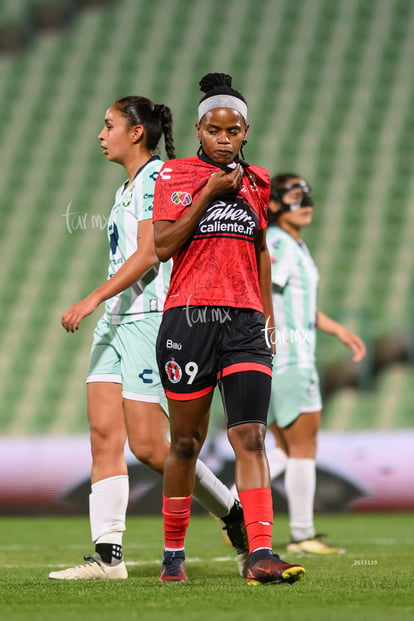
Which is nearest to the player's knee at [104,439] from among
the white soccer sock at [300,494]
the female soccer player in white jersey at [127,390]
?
the female soccer player in white jersey at [127,390]

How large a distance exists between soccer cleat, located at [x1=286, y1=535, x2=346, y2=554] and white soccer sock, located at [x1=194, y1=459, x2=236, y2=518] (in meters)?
1.48

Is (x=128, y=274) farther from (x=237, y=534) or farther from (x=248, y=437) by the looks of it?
(x=237, y=534)

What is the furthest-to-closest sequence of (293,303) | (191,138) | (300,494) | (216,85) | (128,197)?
(191,138)
(293,303)
(300,494)
(128,197)
(216,85)

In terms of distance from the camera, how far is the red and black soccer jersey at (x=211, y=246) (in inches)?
148

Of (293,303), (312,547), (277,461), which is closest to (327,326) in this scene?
(293,303)

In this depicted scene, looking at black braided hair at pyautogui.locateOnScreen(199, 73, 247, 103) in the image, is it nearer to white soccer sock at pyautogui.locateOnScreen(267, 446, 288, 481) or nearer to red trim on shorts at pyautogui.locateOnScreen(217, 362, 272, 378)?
red trim on shorts at pyautogui.locateOnScreen(217, 362, 272, 378)

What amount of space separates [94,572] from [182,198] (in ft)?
4.93

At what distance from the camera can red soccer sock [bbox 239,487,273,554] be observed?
143 inches

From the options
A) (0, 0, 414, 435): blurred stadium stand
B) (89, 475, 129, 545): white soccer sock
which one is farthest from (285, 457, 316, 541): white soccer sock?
(0, 0, 414, 435): blurred stadium stand

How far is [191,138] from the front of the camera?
16.1m

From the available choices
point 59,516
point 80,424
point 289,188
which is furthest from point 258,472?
point 80,424

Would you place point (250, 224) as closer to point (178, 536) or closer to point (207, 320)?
point (207, 320)

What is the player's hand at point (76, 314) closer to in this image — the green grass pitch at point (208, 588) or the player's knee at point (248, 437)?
the player's knee at point (248, 437)

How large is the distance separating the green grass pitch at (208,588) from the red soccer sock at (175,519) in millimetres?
160
